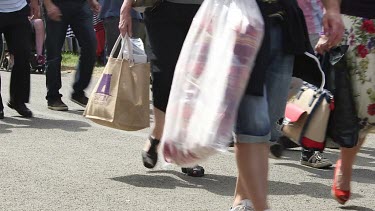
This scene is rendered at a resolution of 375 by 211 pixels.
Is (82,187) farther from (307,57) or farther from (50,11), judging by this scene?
(50,11)

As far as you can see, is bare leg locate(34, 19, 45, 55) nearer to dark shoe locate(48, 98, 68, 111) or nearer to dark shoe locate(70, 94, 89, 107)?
dark shoe locate(48, 98, 68, 111)

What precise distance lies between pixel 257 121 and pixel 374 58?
1054mm

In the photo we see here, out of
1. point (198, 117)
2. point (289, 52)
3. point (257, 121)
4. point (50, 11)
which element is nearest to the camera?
point (198, 117)

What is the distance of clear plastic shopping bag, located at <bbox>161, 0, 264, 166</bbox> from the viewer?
10.5 feet

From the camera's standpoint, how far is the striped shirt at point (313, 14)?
5656 mm

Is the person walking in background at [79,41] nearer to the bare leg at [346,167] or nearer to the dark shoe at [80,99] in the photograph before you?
the dark shoe at [80,99]

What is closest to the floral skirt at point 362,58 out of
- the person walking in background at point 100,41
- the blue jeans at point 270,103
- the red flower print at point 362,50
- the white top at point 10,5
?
the red flower print at point 362,50

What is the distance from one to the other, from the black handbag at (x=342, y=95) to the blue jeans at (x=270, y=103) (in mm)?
484

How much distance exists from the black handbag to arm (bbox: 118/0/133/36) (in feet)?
3.77

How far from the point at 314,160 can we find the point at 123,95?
1.45 meters

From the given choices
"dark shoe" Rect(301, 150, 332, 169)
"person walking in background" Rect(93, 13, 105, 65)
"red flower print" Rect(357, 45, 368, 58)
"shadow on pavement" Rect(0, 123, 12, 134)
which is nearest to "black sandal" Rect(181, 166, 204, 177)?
"dark shoe" Rect(301, 150, 332, 169)

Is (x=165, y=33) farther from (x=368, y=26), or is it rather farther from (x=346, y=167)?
(x=346, y=167)

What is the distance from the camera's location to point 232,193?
491cm

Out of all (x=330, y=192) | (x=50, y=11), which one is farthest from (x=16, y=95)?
(x=330, y=192)
